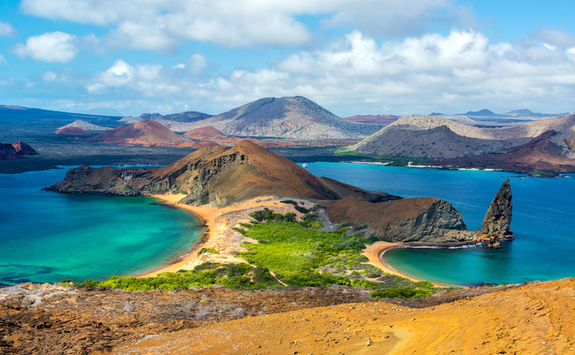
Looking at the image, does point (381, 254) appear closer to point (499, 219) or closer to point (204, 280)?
point (499, 219)

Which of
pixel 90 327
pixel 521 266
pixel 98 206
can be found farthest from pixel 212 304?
pixel 98 206

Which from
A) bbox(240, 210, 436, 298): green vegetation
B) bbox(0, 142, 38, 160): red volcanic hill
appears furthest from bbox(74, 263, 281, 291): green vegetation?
bbox(0, 142, 38, 160): red volcanic hill

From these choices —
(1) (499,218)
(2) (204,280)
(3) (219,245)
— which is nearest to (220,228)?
(3) (219,245)

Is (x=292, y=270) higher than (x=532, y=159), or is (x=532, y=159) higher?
(x=532, y=159)

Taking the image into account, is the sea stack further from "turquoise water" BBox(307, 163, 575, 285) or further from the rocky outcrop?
the rocky outcrop

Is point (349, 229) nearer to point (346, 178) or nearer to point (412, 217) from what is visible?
point (412, 217)

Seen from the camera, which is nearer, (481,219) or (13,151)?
(481,219)
